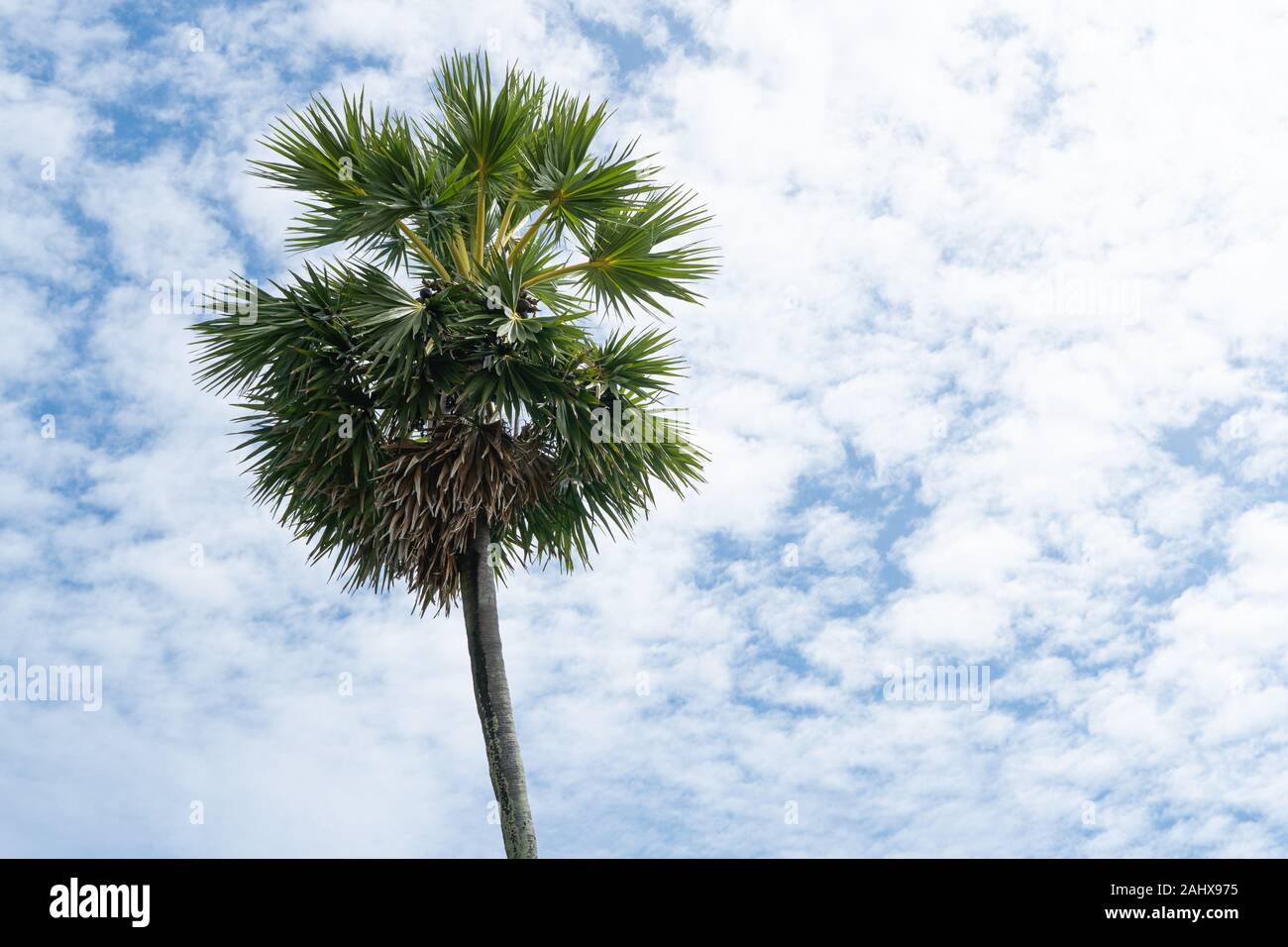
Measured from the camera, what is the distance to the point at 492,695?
9.59 m

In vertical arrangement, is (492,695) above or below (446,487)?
below

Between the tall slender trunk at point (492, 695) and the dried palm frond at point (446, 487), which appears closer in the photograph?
the tall slender trunk at point (492, 695)

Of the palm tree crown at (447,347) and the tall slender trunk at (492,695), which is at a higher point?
the palm tree crown at (447,347)

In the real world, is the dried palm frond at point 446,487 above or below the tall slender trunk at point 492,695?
above

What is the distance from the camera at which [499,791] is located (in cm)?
930

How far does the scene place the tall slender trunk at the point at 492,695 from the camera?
9164 millimetres

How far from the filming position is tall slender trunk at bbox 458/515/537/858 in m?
9.16
